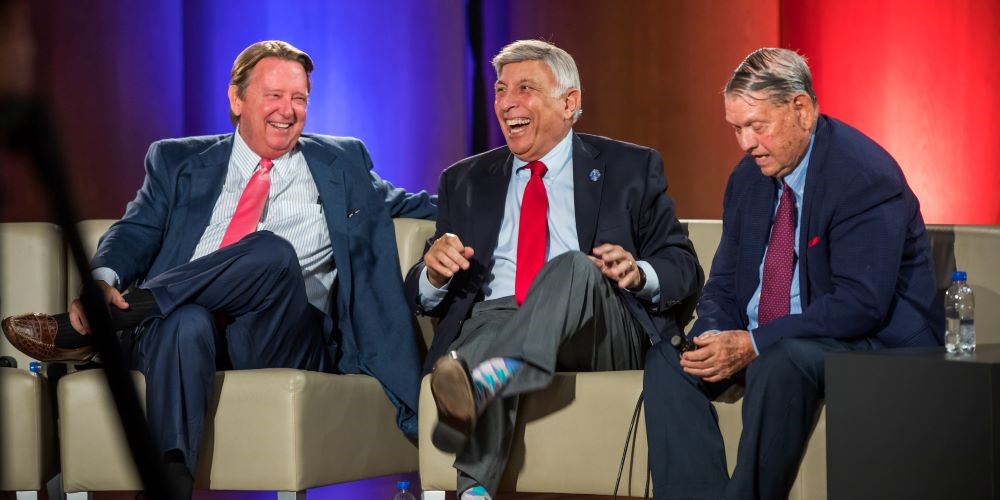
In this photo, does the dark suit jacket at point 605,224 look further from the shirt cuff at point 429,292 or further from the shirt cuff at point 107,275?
the shirt cuff at point 107,275

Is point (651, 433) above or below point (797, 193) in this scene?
below

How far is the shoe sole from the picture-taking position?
2266mm

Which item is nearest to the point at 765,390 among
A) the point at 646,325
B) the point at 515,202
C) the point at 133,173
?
the point at 646,325

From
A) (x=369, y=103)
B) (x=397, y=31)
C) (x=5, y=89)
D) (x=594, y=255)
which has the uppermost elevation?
(x=397, y=31)

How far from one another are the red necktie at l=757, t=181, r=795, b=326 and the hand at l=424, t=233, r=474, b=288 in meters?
0.69

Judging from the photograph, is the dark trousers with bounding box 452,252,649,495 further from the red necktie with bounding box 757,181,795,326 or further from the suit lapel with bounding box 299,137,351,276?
the suit lapel with bounding box 299,137,351,276

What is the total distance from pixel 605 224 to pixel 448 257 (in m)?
0.46

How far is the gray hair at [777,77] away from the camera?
258 centimetres

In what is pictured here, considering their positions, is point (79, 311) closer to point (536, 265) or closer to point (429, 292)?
point (429, 292)

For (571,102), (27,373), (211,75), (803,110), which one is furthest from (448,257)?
(211,75)

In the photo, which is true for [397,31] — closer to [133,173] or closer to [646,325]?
[133,173]

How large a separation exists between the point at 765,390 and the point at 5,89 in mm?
1843

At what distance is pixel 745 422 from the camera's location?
226cm

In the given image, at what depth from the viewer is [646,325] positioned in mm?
2775
